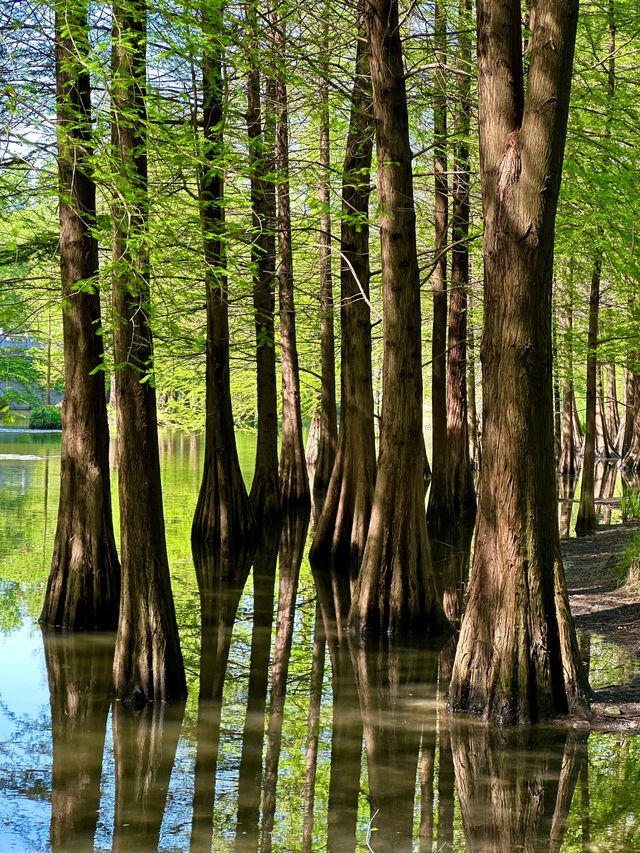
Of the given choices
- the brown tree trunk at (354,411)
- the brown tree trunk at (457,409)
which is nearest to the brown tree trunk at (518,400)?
the brown tree trunk at (354,411)

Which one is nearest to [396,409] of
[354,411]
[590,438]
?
[354,411]

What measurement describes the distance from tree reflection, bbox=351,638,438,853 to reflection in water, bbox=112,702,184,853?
3.75ft

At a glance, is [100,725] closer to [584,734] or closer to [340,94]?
[584,734]

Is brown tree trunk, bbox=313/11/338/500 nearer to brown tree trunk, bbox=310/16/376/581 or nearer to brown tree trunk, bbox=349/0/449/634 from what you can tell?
brown tree trunk, bbox=310/16/376/581

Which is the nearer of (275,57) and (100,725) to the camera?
(100,725)

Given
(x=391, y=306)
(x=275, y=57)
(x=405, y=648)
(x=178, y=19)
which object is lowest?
(x=405, y=648)

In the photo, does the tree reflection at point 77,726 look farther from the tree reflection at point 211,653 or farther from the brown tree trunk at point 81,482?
the tree reflection at point 211,653

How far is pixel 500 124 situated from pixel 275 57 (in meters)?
3.46

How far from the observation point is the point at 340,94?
1128 cm

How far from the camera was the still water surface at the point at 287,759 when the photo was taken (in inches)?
190

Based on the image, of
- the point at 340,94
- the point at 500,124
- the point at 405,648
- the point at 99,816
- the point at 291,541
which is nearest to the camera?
the point at 99,816

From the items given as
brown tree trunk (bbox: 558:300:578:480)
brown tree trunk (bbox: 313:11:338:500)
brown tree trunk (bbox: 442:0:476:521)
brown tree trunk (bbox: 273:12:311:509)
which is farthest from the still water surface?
brown tree trunk (bbox: 558:300:578:480)

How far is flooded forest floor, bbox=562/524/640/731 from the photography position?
261 inches

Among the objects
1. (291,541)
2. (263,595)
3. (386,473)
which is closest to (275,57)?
(386,473)
